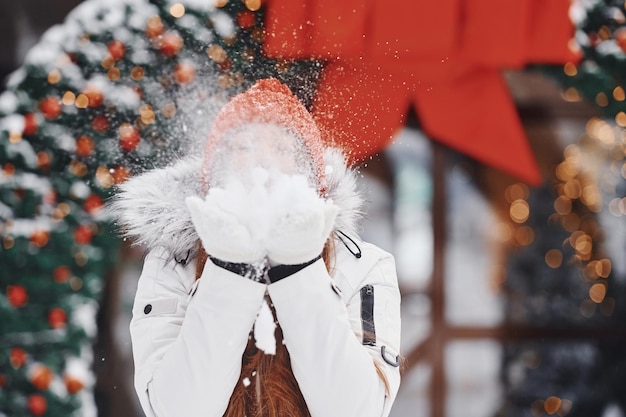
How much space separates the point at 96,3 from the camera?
185 cm

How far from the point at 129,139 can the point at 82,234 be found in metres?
0.86

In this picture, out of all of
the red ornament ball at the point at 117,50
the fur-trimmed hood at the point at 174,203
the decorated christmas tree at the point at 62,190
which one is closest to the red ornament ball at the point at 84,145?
the decorated christmas tree at the point at 62,190

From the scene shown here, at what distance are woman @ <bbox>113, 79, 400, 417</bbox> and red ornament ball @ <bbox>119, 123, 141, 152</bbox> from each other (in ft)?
0.58

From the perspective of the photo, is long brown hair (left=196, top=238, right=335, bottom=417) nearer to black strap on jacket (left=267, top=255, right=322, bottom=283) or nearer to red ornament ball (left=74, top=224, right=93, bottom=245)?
black strap on jacket (left=267, top=255, right=322, bottom=283)

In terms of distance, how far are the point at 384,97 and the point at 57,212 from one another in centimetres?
127

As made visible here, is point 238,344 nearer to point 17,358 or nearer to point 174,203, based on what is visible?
point 174,203

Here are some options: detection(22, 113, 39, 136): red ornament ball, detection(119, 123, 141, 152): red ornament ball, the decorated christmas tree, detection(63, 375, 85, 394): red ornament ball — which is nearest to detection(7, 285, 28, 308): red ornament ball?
the decorated christmas tree

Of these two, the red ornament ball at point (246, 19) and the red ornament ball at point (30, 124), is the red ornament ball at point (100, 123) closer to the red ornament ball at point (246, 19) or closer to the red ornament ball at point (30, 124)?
the red ornament ball at point (30, 124)

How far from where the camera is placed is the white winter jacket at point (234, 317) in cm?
75

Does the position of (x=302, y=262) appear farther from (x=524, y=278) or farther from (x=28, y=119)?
(x=524, y=278)

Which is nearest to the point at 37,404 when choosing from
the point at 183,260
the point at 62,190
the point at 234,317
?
the point at 62,190

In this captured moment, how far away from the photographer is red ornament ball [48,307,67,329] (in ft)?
6.20

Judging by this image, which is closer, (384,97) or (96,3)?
(384,97)

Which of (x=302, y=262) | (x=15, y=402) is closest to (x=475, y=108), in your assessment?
(x=302, y=262)
